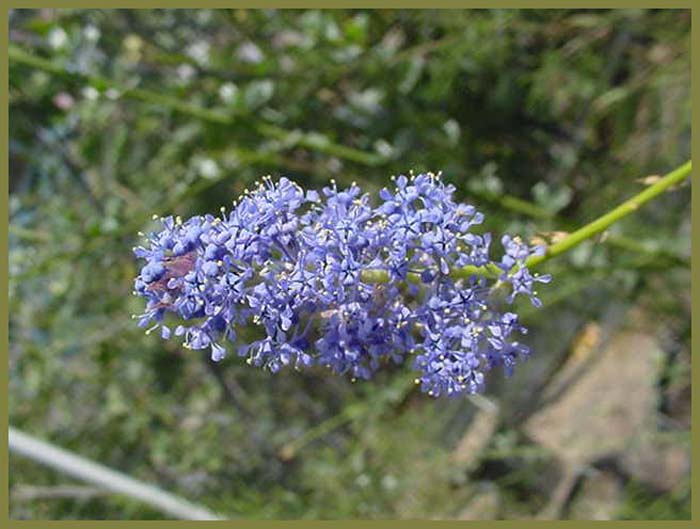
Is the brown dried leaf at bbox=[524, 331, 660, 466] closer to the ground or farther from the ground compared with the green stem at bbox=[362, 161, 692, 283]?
closer to the ground

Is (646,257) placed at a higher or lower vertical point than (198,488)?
higher

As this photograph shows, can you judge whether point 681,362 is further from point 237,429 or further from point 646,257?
point 237,429

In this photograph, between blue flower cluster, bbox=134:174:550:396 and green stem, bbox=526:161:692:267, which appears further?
green stem, bbox=526:161:692:267

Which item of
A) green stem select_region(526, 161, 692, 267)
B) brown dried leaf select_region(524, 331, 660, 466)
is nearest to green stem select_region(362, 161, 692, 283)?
green stem select_region(526, 161, 692, 267)

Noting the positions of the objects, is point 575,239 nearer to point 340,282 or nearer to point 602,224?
point 602,224

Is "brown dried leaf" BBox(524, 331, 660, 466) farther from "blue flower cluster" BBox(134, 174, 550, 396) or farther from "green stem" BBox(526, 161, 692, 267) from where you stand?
"blue flower cluster" BBox(134, 174, 550, 396)

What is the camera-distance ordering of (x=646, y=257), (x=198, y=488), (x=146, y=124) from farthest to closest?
(x=198, y=488) < (x=146, y=124) < (x=646, y=257)

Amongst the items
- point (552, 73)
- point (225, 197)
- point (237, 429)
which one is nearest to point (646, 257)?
point (552, 73)

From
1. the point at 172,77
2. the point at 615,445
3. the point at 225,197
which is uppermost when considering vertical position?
the point at 172,77
